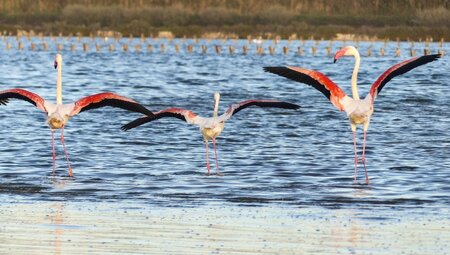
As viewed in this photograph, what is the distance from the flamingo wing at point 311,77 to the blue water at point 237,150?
1085 millimetres

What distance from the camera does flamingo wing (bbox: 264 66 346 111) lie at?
13.2 m

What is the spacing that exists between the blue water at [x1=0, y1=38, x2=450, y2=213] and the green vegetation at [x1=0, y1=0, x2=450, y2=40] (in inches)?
1387

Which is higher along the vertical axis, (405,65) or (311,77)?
(405,65)

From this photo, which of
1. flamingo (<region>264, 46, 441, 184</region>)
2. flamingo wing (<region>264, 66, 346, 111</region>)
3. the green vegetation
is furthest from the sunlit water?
the green vegetation

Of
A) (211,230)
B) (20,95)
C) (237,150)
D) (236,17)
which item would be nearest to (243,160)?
(237,150)

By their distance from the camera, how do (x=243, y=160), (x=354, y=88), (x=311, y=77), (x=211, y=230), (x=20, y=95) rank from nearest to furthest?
(x=211, y=230), (x=311, y=77), (x=20, y=95), (x=354, y=88), (x=243, y=160)

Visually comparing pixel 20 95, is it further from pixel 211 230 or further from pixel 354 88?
pixel 211 230

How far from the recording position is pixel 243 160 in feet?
55.4

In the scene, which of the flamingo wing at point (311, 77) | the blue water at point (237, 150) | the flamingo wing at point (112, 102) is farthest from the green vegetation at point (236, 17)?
the flamingo wing at point (112, 102)

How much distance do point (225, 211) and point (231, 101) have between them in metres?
17.9

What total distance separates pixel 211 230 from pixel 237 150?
27.1ft

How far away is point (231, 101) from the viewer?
29.3m

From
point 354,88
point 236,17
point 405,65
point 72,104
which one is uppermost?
point 405,65

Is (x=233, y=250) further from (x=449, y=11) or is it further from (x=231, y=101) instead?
(x=449, y=11)
